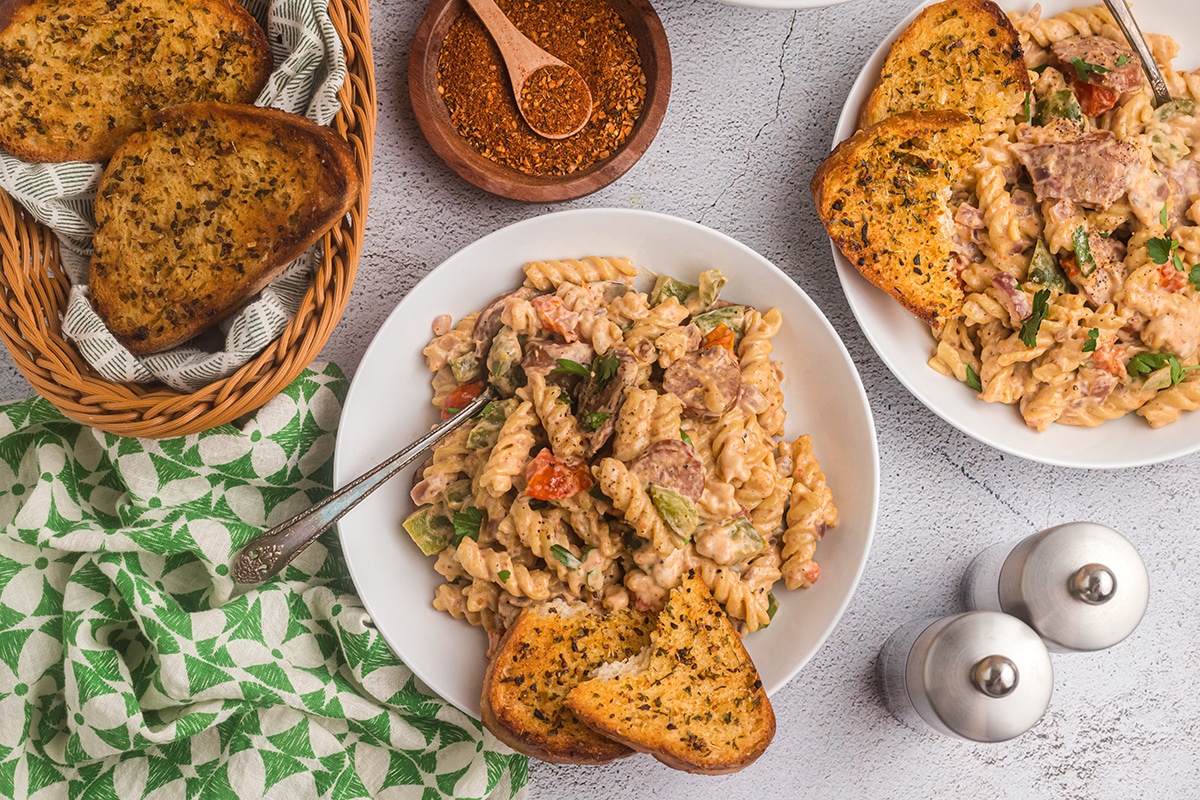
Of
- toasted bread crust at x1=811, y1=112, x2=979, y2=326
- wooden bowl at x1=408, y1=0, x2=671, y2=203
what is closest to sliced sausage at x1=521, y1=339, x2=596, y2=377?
wooden bowl at x1=408, y1=0, x2=671, y2=203

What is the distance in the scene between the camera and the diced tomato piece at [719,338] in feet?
9.35

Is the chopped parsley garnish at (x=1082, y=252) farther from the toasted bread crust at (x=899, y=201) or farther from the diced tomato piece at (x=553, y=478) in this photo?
the diced tomato piece at (x=553, y=478)

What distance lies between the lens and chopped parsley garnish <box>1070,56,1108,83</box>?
2996 millimetres

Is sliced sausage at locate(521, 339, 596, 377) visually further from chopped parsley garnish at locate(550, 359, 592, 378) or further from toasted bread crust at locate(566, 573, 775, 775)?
toasted bread crust at locate(566, 573, 775, 775)

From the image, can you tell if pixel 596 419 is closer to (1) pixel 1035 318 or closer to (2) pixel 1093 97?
(1) pixel 1035 318

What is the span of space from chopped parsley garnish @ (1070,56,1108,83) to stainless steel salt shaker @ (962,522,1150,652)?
142 centimetres

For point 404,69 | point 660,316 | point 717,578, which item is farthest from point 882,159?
point 404,69

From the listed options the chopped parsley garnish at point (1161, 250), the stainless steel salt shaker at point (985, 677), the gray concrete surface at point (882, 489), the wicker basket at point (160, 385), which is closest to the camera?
the wicker basket at point (160, 385)

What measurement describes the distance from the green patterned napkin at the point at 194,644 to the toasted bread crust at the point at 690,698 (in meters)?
0.53

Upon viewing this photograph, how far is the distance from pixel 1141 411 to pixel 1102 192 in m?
0.75

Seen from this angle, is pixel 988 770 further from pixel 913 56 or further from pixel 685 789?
pixel 913 56

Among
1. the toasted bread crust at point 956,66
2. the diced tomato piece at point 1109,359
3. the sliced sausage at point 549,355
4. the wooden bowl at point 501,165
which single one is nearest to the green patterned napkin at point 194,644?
the sliced sausage at point 549,355

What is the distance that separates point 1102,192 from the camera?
2.90 meters

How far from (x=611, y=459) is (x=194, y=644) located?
53.6 inches
